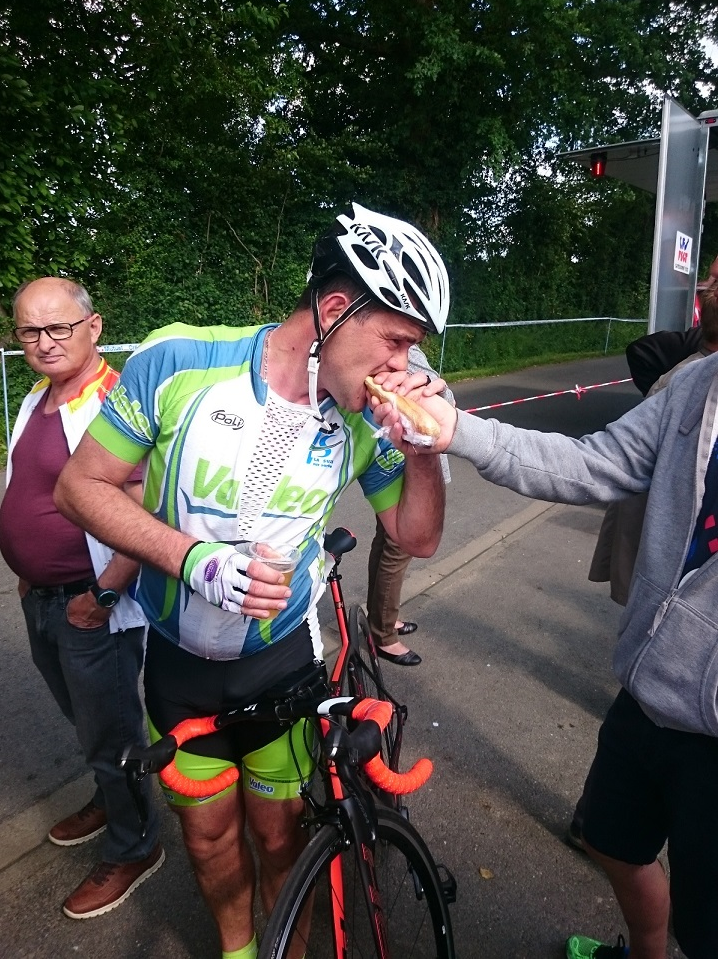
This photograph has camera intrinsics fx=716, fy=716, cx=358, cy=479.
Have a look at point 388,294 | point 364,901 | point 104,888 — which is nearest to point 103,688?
point 104,888

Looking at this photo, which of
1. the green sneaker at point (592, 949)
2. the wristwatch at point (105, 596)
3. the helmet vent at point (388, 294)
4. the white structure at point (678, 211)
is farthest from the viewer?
the white structure at point (678, 211)

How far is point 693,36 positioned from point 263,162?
45.8ft

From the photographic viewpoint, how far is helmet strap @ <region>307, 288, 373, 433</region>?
5.43 feet

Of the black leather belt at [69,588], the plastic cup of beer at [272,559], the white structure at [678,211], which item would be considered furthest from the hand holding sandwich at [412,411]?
the white structure at [678,211]

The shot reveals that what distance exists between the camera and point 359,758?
164 cm

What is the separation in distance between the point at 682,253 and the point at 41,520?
6.43 metres

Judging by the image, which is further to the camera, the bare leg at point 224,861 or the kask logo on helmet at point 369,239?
the bare leg at point 224,861

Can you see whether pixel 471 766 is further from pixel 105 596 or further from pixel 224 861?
pixel 105 596

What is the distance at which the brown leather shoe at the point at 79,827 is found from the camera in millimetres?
2838

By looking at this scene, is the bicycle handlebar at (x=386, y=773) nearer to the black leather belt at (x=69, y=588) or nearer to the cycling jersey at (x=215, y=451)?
the cycling jersey at (x=215, y=451)

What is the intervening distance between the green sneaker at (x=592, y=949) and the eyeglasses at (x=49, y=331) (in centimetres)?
266

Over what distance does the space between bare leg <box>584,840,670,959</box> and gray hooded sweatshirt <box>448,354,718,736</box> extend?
579 millimetres

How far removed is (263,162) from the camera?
13.8 m

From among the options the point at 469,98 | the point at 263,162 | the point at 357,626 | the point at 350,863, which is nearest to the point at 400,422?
the point at 350,863
